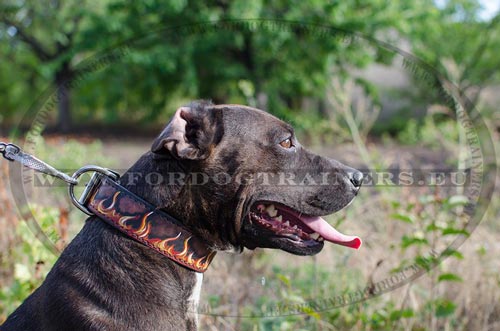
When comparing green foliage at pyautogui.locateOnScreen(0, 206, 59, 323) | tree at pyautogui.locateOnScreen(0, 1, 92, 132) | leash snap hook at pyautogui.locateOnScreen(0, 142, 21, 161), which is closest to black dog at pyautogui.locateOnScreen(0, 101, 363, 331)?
leash snap hook at pyautogui.locateOnScreen(0, 142, 21, 161)

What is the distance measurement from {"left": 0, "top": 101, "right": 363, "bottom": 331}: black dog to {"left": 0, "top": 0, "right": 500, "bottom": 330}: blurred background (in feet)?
2.43

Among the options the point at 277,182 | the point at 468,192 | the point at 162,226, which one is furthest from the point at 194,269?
the point at 468,192

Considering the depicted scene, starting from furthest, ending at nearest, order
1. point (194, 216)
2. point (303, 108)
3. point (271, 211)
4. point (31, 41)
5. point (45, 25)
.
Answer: point (45, 25) → point (31, 41) → point (303, 108) → point (271, 211) → point (194, 216)

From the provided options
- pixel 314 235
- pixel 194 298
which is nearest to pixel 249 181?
pixel 314 235

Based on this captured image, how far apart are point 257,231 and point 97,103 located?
12.2 meters

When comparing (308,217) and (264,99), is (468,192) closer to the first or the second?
(308,217)

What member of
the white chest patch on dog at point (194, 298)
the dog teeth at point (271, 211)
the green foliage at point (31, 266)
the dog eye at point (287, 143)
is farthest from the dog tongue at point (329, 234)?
the green foliage at point (31, 266)

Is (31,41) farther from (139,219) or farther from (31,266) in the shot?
(139,219)

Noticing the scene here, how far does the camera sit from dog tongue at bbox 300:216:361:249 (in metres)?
2.58

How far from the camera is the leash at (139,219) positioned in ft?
7.28

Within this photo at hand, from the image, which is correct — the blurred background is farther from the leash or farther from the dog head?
the leash

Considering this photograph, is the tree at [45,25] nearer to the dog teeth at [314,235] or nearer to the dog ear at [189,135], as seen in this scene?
the dog ear at [189,135]

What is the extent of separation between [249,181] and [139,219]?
0.52 metres

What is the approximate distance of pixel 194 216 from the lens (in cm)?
236
